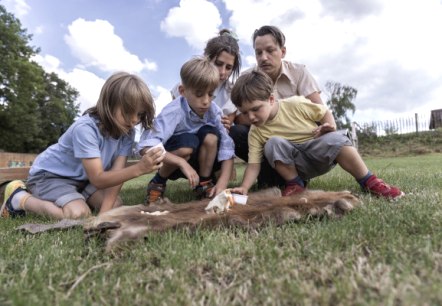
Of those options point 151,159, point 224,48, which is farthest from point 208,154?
point 224,48

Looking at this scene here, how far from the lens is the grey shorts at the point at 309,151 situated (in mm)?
3031

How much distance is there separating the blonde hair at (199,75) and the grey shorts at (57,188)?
4.47 feet

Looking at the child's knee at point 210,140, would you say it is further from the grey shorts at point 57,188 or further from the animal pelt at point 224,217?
the animal pelt at point 224,217

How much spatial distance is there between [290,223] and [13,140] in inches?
1359

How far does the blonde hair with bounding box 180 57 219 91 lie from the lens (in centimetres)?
326

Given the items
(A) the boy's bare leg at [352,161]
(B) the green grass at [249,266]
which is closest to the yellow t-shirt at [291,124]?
(A) the boy's bare leg at [352,161]

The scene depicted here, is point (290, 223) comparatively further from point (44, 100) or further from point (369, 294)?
point (44, 100)

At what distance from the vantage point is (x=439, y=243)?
56.1 inches

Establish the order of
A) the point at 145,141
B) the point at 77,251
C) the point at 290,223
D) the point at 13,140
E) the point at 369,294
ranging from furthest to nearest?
1. the point at 13,140
2. the point at 145,141
3. the point at 290,223
4. the point at 77,251
5. the point at 369,294

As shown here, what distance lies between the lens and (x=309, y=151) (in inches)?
124

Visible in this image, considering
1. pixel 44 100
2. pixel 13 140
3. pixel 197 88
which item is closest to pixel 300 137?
pixel 197 88

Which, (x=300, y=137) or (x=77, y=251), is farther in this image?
(x=300, y=137)

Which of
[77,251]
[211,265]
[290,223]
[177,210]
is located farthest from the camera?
[177,210]

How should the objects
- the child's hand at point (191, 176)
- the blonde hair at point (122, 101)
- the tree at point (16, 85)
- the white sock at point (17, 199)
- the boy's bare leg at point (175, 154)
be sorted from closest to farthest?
the blonde hair at point (122, 101)
the child's hand at point (191, 176)
the white sock at point (17, 199)
the boy's bare leg at point (175, 154)
the tree at point (16, 85)
